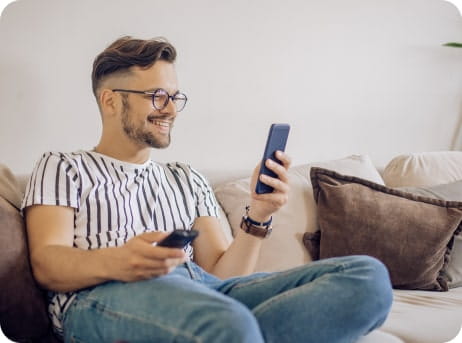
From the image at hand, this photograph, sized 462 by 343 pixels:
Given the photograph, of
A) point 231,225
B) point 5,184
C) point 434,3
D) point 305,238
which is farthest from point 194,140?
point 434,3

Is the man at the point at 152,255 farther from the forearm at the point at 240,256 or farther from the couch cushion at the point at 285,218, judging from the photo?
the couch cushion at the point at 285,218

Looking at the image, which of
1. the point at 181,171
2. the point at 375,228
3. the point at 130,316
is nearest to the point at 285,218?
the point at 375,228

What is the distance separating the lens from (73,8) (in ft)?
5.60

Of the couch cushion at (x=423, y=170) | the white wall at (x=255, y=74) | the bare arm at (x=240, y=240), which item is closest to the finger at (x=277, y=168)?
the bare arm at (x=240, y=240)

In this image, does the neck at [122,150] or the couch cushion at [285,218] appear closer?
the neck at [122,150]

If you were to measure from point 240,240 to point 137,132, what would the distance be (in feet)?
1.29

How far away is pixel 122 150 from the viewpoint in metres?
1.42

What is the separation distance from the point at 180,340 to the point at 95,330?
0.21 m

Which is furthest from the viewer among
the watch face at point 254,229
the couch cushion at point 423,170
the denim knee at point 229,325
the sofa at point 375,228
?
the couch cushion at point 423,170

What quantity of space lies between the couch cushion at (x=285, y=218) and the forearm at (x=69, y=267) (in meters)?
0.73

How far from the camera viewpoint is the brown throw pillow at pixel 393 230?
66.3 inches

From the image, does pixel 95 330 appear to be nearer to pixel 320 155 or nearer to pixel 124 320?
pixel 124 320

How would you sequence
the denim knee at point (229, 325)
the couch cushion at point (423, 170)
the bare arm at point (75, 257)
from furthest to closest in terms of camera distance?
the couch cushion at point (423, 170)
the bare arm at point (75, 257)
the denim knee at point (229, 325)

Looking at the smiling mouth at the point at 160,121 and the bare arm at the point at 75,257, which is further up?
the smiling mouth at the point at 160,121
